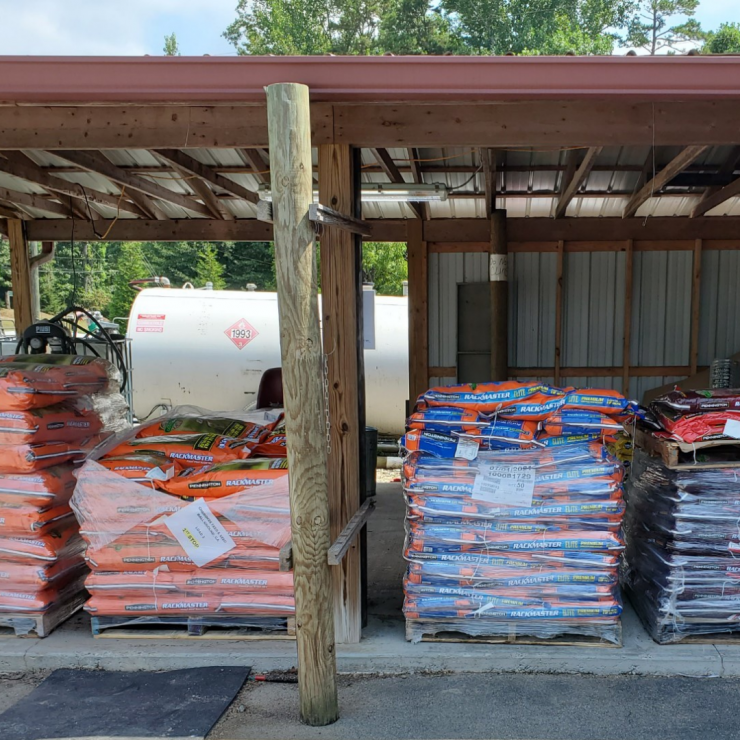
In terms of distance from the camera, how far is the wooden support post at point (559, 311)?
856cm

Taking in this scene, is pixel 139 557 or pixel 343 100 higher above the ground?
pixel 343 100

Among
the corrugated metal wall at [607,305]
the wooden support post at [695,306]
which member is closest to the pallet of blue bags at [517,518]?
the corrugated metal wall at [607,305]

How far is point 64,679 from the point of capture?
4043 mm

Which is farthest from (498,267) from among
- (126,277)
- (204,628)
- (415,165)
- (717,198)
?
(126,277)

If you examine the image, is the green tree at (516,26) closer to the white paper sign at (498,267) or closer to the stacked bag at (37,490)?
the white paper sign at (498,267)

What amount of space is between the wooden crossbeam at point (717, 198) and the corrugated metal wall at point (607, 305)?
0.62 meters

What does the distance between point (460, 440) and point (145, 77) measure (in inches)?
100

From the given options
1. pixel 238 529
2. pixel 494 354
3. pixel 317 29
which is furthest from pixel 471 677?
pixel 317 29

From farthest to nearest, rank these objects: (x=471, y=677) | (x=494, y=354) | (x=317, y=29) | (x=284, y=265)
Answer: (x=317, y=29)
(x=494, y=354)
(x=471, y=677)
(x=284, y=265)

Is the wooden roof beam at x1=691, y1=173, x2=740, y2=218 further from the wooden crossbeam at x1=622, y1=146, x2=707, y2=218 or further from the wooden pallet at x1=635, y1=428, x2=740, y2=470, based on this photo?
the wooden pallet at x1=635, y1=428, x2=740, y2=470

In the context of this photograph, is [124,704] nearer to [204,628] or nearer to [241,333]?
[204,628]

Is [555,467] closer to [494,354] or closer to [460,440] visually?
[460,440]

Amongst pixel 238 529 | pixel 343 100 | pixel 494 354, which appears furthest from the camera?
pixel 494 354

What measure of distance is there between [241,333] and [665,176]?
7754 millimetres
